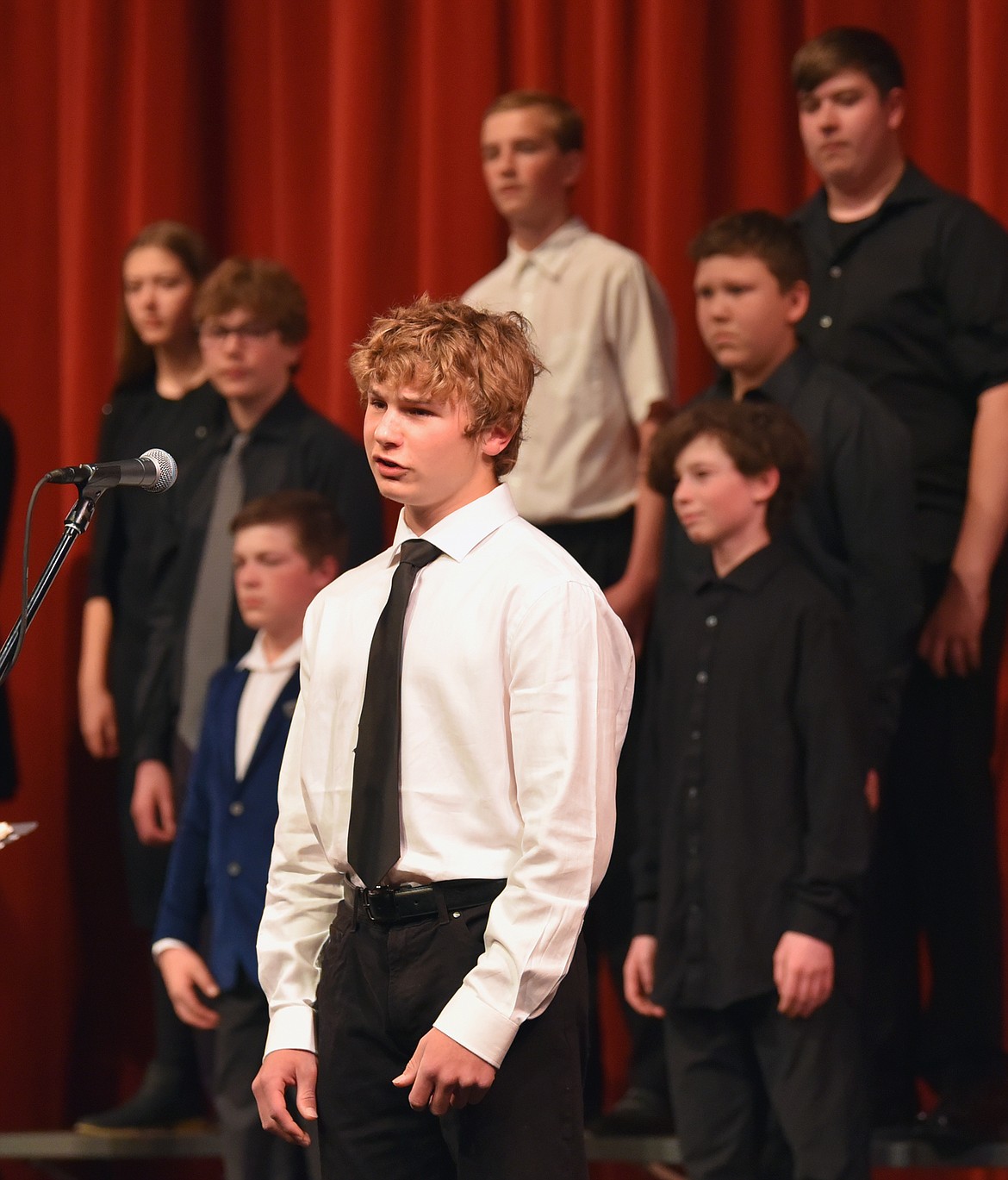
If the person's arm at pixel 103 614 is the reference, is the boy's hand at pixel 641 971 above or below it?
below

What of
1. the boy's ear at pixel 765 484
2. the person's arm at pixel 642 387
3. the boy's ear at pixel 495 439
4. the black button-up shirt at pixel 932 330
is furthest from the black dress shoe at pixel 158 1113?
the boy's ear at pixel 495 439

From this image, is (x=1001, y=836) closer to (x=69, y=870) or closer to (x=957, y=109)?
(x=957, y=109)

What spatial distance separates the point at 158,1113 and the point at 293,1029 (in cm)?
178

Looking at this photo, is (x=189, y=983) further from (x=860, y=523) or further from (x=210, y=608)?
(x=860, y=523)

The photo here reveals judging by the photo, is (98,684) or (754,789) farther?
(98,684)

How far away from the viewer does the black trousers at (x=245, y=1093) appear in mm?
2820

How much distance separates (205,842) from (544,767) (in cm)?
141

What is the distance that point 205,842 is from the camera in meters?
2.93

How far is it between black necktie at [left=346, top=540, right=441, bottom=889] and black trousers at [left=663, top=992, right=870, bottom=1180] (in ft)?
3.60

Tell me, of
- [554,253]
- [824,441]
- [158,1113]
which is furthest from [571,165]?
[158,1113]

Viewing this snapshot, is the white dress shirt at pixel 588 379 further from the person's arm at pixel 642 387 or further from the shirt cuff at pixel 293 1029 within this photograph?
the shirt cuff at pixel 293 1029

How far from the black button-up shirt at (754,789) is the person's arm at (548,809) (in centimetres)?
95

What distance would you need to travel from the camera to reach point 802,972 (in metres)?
2.53

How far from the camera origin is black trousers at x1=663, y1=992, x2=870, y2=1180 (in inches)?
99.3
